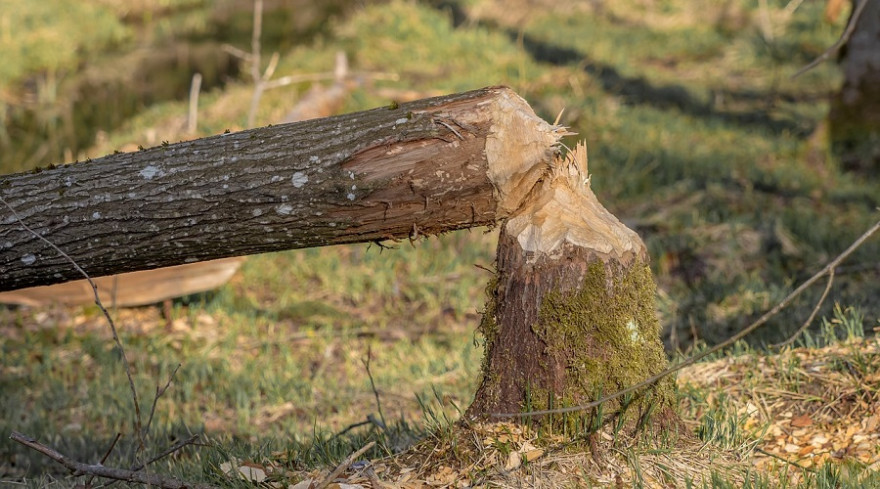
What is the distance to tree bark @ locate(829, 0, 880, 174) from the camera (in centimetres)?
786

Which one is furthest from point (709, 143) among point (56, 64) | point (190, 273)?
point (56, 64)

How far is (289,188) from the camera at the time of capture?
10.1 feet

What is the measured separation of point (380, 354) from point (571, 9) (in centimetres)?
1343

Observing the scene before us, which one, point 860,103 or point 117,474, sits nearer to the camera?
point 117,474

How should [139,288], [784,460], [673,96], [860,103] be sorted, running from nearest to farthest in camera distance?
[784,460] < [139,288] < [860,103] < [673,96]

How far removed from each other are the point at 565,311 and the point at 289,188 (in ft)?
3.51

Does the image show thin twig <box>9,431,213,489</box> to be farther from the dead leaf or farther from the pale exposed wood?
the pale exposed wood

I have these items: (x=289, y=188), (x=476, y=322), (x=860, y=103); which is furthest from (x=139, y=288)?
(x=860, y=103)

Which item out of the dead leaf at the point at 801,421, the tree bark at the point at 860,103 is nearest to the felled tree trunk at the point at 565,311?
the dead leaf at the point at 801,421

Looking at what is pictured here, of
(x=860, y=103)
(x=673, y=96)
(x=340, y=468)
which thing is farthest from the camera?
(x=673, y=96)

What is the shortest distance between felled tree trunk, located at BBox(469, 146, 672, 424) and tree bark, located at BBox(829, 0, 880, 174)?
579 cm

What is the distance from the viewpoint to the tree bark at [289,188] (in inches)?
118

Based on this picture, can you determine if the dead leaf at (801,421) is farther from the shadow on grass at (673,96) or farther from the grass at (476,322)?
the shadow on grass at (673,96)

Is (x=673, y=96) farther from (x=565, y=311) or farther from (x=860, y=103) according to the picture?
(x=565, y=311)
